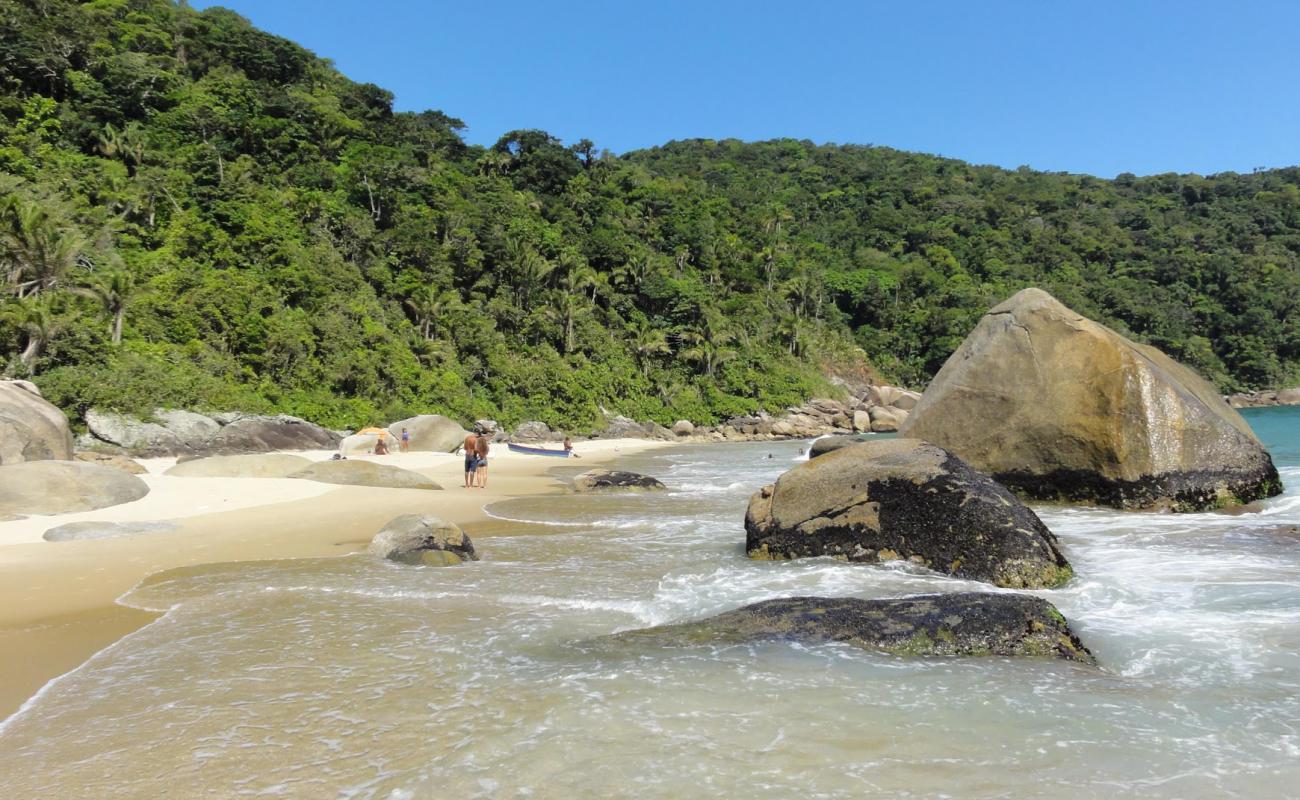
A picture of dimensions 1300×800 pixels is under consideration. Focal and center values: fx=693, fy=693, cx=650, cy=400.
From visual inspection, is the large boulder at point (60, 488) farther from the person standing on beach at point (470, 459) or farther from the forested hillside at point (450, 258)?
the forested hillside at point (450, 258)

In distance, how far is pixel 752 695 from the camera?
4266mm

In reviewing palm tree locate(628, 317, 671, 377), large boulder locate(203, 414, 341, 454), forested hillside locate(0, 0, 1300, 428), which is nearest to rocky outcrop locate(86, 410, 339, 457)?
large boulder locate(203, 414, 341, 454)

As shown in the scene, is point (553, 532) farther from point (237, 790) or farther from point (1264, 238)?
point (1264, 238)

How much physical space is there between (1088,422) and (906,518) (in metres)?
5.94

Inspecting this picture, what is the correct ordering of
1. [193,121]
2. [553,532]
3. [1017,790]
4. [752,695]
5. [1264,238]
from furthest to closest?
[1264,238] → [193,121] → [553,532] → [752,695] → [1017,790]

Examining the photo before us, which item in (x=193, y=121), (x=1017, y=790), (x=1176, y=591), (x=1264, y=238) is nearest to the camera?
(x=1017, y=790)

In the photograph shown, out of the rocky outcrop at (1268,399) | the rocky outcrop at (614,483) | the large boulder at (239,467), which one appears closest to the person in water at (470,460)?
the rocky outcrop at (614,483)

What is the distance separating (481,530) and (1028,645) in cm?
799

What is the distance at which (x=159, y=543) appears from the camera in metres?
9.12

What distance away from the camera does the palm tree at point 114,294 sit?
24797 millimetres

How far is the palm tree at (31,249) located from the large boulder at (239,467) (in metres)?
13.7

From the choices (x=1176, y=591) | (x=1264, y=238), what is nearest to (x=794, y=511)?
(x=1176, y=591)

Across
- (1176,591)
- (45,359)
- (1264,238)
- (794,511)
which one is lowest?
(1176,591)

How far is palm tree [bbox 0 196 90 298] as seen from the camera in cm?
2308
